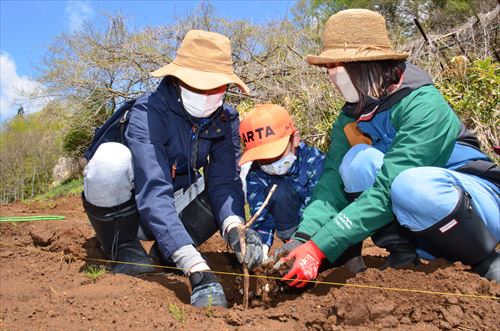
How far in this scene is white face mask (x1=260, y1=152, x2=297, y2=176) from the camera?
2707 millimetres

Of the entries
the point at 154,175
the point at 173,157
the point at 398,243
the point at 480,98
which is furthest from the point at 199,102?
the point at 480,98

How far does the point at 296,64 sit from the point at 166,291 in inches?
210

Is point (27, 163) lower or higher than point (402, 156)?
higher

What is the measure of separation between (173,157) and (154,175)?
33 cm

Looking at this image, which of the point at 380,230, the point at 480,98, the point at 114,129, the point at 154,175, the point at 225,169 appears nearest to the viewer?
the point at 380,230

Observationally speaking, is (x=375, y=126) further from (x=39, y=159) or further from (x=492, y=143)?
(x=39, y=159)

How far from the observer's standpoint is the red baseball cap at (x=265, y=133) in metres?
2.56

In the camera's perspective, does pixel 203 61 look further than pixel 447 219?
Yes

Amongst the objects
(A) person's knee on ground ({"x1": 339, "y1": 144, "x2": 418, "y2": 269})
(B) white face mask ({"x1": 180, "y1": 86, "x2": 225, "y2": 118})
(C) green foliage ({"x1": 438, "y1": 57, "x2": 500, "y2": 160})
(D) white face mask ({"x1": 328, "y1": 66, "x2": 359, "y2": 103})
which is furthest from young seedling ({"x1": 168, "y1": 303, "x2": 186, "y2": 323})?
(C) green foliage ({"x1": 438, "y1": 57, "x2": 500, "y2": 160})

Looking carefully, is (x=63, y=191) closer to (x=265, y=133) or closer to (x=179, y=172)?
(x=179, y=172)

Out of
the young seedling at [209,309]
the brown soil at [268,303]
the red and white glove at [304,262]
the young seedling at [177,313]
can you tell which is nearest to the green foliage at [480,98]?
the brown soil at [268,303]

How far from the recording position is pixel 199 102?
95.3 inches

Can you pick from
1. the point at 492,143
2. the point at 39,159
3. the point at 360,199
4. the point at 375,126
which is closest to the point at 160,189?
the point at 360,199

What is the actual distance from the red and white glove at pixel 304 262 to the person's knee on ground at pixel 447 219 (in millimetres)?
380
